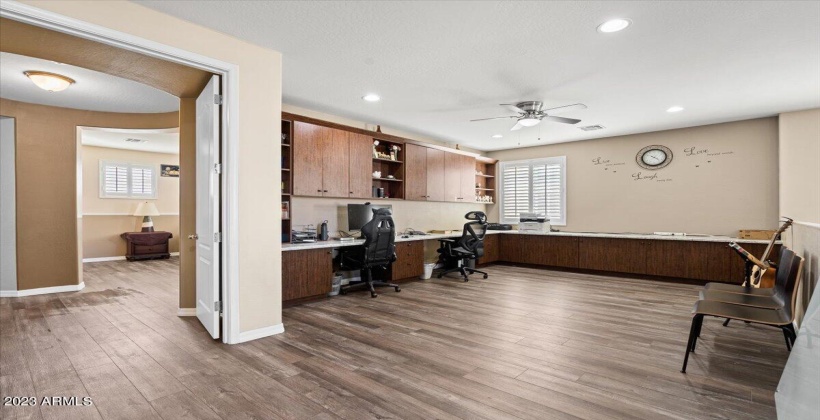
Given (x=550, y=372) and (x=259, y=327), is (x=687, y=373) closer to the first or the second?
(x=550, y=372)

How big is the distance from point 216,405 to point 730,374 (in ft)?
11.1

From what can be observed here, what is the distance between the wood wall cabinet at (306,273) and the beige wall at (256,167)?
944 mm

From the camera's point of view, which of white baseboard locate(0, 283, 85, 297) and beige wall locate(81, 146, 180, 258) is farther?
beige wall locate(81, 146, 180, 258)

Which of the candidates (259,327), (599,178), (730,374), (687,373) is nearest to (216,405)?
(259,327)

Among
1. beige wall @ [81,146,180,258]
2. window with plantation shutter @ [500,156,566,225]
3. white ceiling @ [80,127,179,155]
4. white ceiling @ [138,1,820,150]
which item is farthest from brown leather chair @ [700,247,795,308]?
beige wall @ [81,146,180,258]

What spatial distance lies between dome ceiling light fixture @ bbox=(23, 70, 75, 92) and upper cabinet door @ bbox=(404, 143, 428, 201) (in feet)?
14.6

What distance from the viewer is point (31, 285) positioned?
209 inches

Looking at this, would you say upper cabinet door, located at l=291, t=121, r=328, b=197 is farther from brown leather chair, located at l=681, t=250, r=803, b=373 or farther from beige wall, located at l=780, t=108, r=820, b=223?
beige wall, located at l=780, t=108, r=820, b=223

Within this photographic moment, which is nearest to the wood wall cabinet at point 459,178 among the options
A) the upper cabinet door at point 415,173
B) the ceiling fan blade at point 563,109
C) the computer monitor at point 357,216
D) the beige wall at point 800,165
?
the upper cabinet door at point 415,173

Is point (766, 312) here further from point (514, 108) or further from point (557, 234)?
point (557, 234)

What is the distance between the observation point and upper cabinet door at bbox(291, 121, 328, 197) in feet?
16.4

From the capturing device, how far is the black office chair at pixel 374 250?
509 cm

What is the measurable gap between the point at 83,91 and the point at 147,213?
502 centimetres

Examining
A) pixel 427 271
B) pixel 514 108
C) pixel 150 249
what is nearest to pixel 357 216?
pixel 427 271
